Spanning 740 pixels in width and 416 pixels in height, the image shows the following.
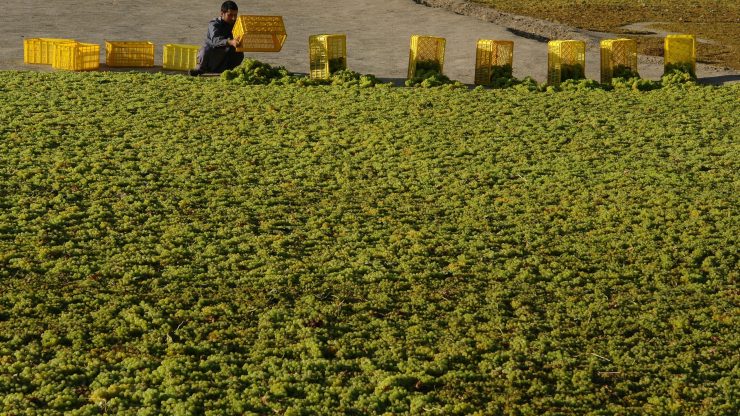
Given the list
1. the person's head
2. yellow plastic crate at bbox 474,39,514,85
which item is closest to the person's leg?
the person's head

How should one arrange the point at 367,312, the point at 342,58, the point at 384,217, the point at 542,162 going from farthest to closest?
the point at 342,58 < the point at 542,162 < the point at 384,217 < the point at 367,312

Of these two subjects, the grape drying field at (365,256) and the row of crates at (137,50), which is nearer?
the grape drying field at (365,256)

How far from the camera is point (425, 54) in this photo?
36.4 ft

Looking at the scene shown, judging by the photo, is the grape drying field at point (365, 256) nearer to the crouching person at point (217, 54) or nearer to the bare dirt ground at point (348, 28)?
the crouching person at point (217, 54)

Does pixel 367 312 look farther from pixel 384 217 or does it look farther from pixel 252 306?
pixel 384 217

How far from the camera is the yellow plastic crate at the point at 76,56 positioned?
1123cm

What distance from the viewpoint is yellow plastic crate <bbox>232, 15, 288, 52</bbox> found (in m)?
11.4

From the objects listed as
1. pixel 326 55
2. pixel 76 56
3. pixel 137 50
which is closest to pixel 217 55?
pixel 137 50

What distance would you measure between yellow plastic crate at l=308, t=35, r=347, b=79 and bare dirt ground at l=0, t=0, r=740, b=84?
596mm

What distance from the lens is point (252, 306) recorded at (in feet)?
17.6

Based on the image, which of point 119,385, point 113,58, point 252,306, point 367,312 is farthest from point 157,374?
point 113,58

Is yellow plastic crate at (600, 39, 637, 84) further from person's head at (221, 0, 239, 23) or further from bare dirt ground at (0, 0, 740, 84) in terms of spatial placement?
person's head at (221, 0, 239, 23)

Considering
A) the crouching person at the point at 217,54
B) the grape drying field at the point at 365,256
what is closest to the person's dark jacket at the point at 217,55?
the crouching person at the point at 217,54

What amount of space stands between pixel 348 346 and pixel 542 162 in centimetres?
361
